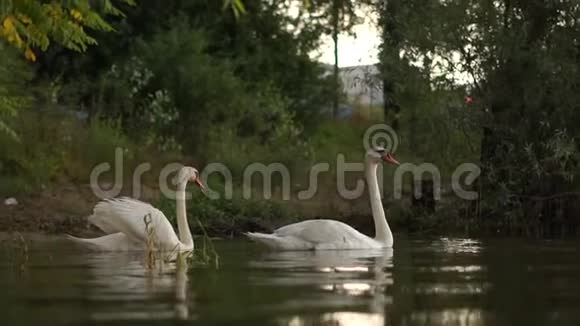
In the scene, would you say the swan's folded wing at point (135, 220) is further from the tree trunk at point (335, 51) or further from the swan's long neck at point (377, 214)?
the tree trunk at point (335, 51)

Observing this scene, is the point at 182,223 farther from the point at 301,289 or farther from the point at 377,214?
the point at 301,289

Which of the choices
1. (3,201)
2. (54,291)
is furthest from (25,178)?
(54,291)

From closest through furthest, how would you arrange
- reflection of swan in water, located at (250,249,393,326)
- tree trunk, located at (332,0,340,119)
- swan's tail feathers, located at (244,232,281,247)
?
reflection of swan in water, located at (250,249,393,326) < swan's tail feathers, located at (244,232,281,247) < tree trunk, located at (332,0,340,119)

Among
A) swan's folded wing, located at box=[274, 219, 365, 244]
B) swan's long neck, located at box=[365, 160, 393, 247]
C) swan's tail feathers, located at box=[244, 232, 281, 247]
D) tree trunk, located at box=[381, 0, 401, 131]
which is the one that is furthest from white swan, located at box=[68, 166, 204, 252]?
tree trunk, located at box=[381, 0, 401, 131]

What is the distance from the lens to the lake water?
9.89 m

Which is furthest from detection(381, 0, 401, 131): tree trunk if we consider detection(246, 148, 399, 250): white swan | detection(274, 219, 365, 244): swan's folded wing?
detection(274, 219, 365, 244): swan's folded wing

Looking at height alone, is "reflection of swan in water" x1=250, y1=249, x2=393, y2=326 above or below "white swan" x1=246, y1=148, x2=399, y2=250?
below

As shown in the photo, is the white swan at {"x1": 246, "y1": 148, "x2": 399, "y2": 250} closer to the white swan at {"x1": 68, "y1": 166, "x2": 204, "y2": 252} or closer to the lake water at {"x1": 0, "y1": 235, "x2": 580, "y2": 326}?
the lake water at {"x1": 0, "y1": 235, "x2": 580, "y2": 326}

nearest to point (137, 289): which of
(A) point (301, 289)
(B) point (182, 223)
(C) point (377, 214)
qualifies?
(A) point (301, 289)

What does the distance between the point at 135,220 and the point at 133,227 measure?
0.09 metres

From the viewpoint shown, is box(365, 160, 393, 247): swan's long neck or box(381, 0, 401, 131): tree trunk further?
box(381, 0, 401, 131): tree trunk

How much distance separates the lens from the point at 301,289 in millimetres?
12031

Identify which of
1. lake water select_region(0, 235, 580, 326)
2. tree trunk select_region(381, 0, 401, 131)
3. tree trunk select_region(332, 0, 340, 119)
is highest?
Answer: tree trunk select_region(332, 0, 340, 119)

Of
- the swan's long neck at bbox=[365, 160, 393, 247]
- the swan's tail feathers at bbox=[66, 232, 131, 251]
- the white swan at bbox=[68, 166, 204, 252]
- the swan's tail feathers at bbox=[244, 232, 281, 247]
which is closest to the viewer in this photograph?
the white swan at bbox=[68, 166, 204, 252]
